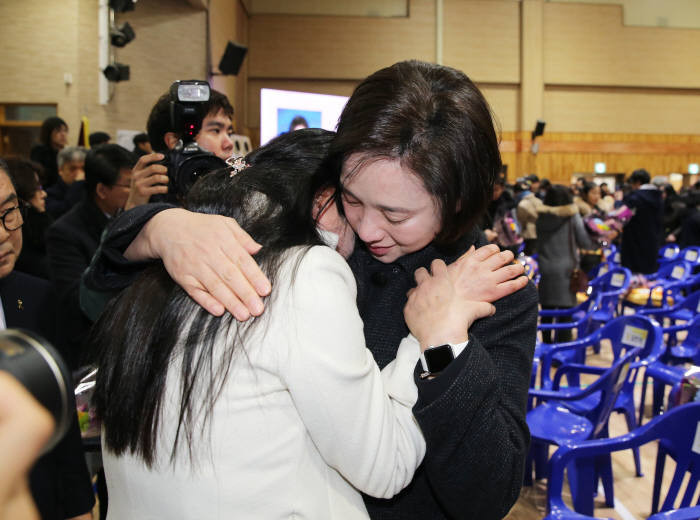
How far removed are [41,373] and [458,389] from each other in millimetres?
662

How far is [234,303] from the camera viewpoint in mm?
799

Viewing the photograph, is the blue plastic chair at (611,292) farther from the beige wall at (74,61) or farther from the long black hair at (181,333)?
the beige wall at (74,61)

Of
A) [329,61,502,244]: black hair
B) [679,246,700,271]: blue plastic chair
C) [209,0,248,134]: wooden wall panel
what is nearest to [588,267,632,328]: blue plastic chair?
[679,246,700,271]: blue plastic chair

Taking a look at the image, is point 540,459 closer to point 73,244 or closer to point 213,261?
point 73,244

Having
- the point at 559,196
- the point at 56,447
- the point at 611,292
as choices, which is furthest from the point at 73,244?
the point at 559,196

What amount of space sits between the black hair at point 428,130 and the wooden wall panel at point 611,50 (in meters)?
14.8

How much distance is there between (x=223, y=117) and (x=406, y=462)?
181 cm

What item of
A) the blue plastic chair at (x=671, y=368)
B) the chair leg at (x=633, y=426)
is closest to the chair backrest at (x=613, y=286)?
the blue plastic chair at (x=671, y=368)

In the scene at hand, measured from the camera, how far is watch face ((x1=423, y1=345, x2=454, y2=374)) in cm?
95

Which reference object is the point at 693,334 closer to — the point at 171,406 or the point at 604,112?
the point at 171,406

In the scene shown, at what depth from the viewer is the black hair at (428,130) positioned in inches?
38.8

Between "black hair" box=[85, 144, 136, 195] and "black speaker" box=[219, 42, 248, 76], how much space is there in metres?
5.19

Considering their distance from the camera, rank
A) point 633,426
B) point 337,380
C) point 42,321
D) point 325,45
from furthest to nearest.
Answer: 1. point 325,45
2. point 633,426
3. point 42,321
4. point 337,380

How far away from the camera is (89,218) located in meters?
2.74
